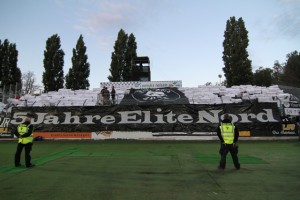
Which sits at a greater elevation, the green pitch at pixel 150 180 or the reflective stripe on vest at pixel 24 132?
the reflective stripe on vest at pixel 24 132

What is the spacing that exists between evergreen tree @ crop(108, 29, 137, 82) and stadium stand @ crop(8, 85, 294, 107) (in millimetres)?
9722

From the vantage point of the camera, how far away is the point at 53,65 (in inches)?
1693

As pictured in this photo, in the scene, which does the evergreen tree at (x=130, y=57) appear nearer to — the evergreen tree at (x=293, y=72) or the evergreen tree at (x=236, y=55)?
the evergreen tree at (x=236, y=55)

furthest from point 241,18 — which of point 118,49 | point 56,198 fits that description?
point 56,198

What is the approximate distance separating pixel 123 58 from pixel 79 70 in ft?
21.9

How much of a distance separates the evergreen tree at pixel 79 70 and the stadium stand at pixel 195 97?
8.59 m

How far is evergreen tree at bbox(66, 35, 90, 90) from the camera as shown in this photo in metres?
42.2

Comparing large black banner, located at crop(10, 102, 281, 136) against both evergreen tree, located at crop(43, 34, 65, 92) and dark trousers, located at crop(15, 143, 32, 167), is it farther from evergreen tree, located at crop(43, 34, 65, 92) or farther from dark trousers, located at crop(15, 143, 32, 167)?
evergreen tree, located at crop(43, 34, 65, 92)

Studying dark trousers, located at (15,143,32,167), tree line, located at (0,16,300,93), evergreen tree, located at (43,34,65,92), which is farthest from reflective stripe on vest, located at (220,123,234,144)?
evergreen tree, located at (43,34,65,92)

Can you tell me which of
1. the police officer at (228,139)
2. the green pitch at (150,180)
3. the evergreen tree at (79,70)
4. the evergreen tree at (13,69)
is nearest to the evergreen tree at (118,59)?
the evergreen tree at (79,70)

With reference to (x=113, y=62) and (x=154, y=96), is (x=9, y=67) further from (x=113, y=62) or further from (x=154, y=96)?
(x=154, y=96)

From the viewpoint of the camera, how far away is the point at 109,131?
20.9 m

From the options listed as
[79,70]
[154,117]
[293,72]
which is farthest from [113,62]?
[293,72]

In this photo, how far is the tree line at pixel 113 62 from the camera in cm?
4106
